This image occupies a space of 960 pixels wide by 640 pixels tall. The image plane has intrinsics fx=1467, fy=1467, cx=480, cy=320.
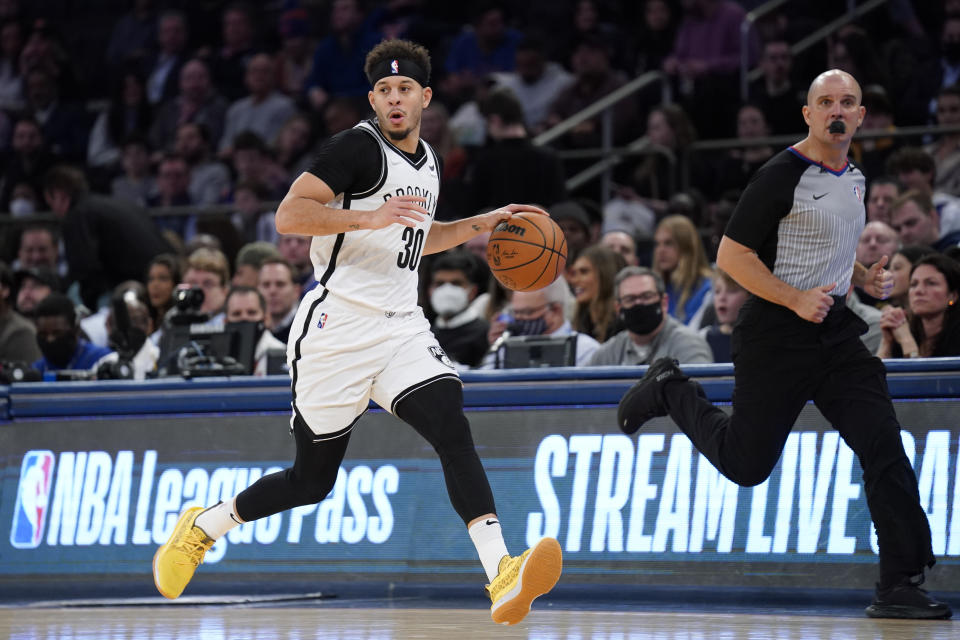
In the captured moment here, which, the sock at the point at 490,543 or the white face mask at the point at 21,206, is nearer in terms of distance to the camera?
the sock at the point at 490,543

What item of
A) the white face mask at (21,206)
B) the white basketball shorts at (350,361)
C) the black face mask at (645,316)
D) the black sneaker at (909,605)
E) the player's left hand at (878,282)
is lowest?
the black sneaker at (909,605)

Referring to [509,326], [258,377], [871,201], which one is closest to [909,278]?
[871,201]

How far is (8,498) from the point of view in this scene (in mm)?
8414

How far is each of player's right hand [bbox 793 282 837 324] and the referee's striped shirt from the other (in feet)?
0.69

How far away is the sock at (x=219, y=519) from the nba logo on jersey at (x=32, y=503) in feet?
8.38

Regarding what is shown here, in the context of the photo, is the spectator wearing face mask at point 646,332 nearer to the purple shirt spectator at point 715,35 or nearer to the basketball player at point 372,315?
the basketball player at point 372,315

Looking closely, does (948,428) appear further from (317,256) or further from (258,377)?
(258,377)

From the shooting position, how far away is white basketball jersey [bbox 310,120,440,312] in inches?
225

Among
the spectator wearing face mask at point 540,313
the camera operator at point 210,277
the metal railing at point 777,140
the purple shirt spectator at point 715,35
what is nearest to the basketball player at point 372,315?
the spectator wearing face mask at point 540,313

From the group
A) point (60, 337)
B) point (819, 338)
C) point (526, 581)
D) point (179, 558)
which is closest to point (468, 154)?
point (60, 337)

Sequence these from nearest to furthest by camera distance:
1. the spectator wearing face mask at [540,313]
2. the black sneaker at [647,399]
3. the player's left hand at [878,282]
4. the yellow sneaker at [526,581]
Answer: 1. the yellow sneaker at [526,581]
2. the player's left hand at [878,282]
3. the black sneaker at [647,399]
4. the spectator wearing face mask at [540,313]

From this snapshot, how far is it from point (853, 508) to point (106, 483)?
13.6 feet

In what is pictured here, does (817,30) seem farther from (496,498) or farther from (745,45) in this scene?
(496,498)

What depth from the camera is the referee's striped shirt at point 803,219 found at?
6039 millimetres
